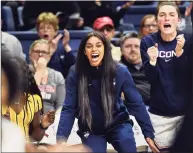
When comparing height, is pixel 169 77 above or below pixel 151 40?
below

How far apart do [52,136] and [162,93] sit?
2.28 ft

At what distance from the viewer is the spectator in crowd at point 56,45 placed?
187 inches

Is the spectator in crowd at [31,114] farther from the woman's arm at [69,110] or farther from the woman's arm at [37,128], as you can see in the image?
the woman's arm at [69,110]

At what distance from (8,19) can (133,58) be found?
5.26 ft

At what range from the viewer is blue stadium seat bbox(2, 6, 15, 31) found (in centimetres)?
557

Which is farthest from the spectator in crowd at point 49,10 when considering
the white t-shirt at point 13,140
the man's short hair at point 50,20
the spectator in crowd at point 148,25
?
the white t-shirt at point 13,140

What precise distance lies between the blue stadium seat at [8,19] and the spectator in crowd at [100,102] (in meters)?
2.18

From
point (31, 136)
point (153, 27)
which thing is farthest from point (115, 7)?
point (31, 136)

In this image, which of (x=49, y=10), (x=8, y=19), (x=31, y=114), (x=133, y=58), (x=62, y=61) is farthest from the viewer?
(x=49, y=10)

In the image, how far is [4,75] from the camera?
178 centimetres

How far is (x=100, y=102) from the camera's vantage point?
3.42 meters

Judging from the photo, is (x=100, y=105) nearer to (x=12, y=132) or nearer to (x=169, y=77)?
(x=169, y=77)

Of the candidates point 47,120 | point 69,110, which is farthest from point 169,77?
point 47,120

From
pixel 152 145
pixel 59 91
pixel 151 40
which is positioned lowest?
pixel 152 145
